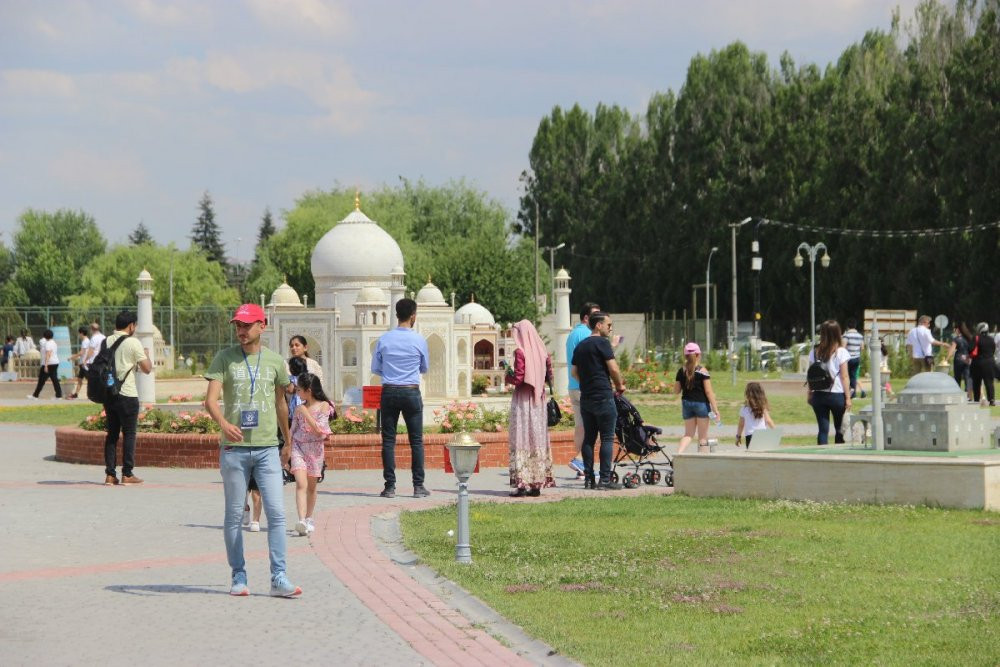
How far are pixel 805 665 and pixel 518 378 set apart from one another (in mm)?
7613

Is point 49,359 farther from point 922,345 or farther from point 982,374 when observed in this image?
point 982,374

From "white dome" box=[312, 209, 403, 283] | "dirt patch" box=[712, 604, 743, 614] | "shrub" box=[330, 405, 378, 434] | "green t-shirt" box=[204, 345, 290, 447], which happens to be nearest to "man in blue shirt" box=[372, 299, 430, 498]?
"shrub" box=[330, 405, 378, 434]

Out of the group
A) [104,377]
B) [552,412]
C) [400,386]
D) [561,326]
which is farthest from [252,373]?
[561,326]

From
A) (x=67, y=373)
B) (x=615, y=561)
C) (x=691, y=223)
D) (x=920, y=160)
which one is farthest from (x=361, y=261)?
(x=691, y=223)

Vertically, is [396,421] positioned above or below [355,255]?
below

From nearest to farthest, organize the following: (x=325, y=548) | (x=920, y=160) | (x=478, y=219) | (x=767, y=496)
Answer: (x=325, y=548), (x=767, y=496), (x=920, y=160), (x=478, y=219)

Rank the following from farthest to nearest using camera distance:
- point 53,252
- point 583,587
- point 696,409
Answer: point 53,252
point 696,409
point 583,587

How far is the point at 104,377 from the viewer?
15.5 metres

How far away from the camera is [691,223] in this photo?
247 feet

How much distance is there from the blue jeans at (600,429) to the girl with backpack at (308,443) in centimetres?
303

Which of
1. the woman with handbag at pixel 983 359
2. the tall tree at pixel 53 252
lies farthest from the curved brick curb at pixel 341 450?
the tall tree at pixel 53 252

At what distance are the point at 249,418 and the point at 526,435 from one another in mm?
5491

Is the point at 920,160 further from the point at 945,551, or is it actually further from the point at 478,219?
the point at 945,551

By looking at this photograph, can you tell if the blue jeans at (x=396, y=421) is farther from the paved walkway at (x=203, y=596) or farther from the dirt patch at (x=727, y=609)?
the dirt patch at (x=727, y=609)
